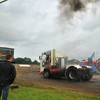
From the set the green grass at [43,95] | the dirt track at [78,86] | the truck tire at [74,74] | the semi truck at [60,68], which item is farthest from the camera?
the semi truck at [60,68]

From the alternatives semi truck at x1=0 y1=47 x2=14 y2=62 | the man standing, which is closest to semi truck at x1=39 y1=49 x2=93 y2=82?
the man standing

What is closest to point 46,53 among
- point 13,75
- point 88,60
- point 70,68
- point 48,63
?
point 48,63

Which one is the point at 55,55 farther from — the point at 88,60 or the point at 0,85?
the point at 88,60

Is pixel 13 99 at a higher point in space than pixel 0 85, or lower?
lower

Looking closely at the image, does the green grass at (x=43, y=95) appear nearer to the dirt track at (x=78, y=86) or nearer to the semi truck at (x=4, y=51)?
the dirt track at (x=78, y=86)

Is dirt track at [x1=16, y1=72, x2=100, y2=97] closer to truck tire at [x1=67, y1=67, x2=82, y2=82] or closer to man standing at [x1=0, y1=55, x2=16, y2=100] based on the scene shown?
truck tire at [x1=67, y1=67, x2=82, y2=82]

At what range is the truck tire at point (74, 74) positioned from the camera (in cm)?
983

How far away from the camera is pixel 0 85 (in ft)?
11.3

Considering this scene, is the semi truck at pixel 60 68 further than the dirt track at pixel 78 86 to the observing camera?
Yes

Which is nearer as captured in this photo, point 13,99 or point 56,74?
point 13,99

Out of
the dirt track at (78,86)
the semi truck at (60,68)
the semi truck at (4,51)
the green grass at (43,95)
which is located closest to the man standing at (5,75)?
the green grass at (43,95)

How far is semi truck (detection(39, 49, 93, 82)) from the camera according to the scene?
401 inches

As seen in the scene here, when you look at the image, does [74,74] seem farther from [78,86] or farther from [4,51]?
[4,51]

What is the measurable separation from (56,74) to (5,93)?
855cm
